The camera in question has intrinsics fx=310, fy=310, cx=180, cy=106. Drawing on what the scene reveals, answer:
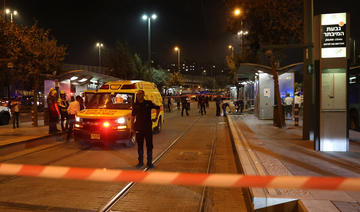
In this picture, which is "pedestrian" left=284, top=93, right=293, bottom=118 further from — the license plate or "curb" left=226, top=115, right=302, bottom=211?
the license plate

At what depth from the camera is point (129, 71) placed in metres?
42.2

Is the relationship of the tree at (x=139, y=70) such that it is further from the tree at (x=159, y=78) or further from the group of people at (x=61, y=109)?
the group of people at (x=61, y=109)

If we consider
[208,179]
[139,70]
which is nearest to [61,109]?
[208,179]

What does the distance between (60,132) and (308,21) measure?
11056mm

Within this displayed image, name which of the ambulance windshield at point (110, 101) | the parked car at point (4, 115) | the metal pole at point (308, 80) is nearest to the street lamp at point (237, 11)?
the metal pole at point (308, 80)

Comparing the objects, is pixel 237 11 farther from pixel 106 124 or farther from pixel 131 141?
pixel 106 124

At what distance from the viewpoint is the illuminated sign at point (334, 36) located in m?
8.61

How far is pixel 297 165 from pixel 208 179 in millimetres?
4719

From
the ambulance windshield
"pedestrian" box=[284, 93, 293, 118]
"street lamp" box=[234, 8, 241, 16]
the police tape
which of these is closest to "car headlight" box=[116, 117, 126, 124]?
the ambulance windshield

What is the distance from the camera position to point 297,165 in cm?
728

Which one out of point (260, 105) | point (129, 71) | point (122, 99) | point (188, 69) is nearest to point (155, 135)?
point (122, 99)

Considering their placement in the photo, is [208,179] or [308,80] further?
[308,80]

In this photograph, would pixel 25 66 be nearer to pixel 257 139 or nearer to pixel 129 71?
pixel 257 139

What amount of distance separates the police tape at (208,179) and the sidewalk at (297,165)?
152cm
